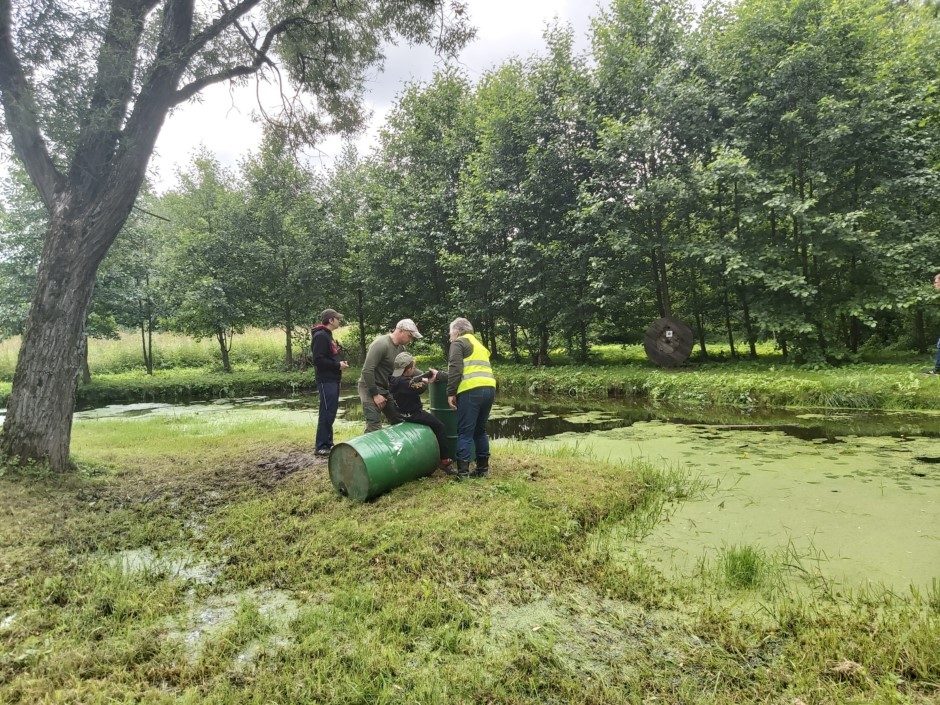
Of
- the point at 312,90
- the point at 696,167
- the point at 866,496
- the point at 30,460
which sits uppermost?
the point at 312,90

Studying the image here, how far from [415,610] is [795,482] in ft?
15.1

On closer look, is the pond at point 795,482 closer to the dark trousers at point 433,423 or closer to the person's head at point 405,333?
the dark trousers at point 433,423

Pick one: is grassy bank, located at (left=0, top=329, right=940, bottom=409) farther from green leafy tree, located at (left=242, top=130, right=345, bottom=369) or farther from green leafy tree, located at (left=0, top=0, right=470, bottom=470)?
green leafy tree, located at (left=0, top=0, right=470, bottom=470)

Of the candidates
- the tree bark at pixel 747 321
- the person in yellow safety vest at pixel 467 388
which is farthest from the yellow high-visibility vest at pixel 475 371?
the tree bark at pixel 747 321

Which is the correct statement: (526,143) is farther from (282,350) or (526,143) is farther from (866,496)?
(282,350)

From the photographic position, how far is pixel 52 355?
6.07 meters

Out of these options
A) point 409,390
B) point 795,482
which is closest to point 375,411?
point 409,390

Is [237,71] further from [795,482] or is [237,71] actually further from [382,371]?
[795,482]

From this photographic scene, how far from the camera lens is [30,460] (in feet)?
19.6

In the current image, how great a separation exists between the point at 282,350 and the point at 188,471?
2347 cm

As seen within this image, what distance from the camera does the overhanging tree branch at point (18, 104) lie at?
5938 millimetres

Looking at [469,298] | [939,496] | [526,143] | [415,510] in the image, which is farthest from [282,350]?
[939,496]

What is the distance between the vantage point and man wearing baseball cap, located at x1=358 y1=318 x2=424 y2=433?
5887mm

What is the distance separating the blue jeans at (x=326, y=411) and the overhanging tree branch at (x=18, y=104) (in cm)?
421
